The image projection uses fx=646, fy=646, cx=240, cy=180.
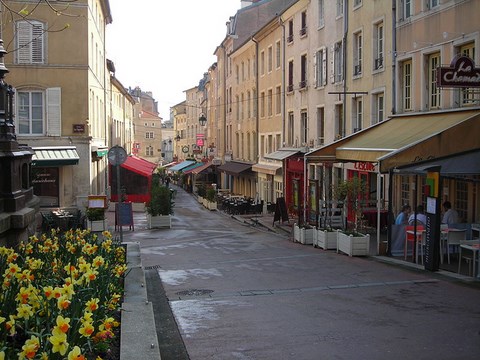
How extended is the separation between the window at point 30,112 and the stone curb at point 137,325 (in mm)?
18922

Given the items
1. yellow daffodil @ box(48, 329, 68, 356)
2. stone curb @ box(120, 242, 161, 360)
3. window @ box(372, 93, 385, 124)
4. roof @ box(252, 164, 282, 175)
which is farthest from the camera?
roof @ box(252, 164, 282, 175)

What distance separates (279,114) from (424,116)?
715 inches

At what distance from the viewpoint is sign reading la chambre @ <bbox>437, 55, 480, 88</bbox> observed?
45.3 ft

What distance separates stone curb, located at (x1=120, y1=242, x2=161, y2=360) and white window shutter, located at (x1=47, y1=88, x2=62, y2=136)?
18.7 meters

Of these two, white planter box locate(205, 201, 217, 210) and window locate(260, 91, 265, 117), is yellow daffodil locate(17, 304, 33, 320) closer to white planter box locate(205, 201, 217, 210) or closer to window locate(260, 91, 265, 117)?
white planter box locate(205, 201, 217, 210)

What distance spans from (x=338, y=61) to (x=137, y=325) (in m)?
21.3

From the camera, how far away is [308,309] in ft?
29.2

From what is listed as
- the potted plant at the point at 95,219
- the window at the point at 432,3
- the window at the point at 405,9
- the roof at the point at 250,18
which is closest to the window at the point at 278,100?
the roof at the point at 250,18

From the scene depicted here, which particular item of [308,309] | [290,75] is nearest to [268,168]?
[290,75]

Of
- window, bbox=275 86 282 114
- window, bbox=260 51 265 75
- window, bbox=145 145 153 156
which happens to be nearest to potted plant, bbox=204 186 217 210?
window, bbox=275 86 282 114

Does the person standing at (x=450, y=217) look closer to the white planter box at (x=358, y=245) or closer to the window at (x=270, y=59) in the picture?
the white planter box at (x=358, y=245)

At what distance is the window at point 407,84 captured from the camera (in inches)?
763

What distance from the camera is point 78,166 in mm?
27359

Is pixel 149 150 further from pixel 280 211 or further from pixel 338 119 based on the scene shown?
pixel 338 119
